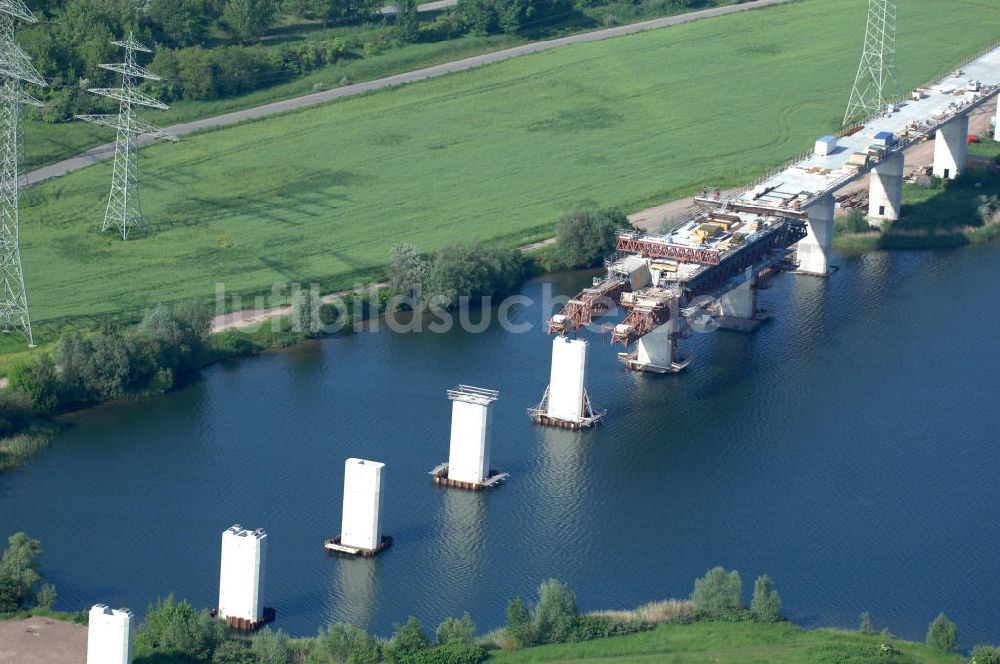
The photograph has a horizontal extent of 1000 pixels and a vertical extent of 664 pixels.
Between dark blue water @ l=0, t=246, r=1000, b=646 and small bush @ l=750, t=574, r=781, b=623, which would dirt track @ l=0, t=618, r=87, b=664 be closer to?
dark blue water @ l=0, t=246, r=1000, b=646

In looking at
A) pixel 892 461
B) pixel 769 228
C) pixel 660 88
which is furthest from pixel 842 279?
pixel 660 88

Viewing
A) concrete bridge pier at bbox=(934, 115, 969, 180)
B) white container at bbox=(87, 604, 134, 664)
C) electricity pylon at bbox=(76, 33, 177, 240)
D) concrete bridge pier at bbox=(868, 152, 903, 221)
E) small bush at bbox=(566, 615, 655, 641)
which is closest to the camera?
white container at bbox=(87, 604, 134, 664)

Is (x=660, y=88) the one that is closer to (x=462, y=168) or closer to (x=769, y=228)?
(x=462, y=168)

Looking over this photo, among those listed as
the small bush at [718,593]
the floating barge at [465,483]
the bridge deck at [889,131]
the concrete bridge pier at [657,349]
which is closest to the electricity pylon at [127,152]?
the concrete bridge pier at [657,349]

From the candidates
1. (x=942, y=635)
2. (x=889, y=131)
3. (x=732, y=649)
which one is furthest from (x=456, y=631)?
(x=889, y=131)

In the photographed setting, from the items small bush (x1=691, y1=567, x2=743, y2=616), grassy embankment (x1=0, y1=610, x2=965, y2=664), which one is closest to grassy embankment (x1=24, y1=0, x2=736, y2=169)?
grassy embankment (x1=0, y1=610, x2=965, y2=664)
